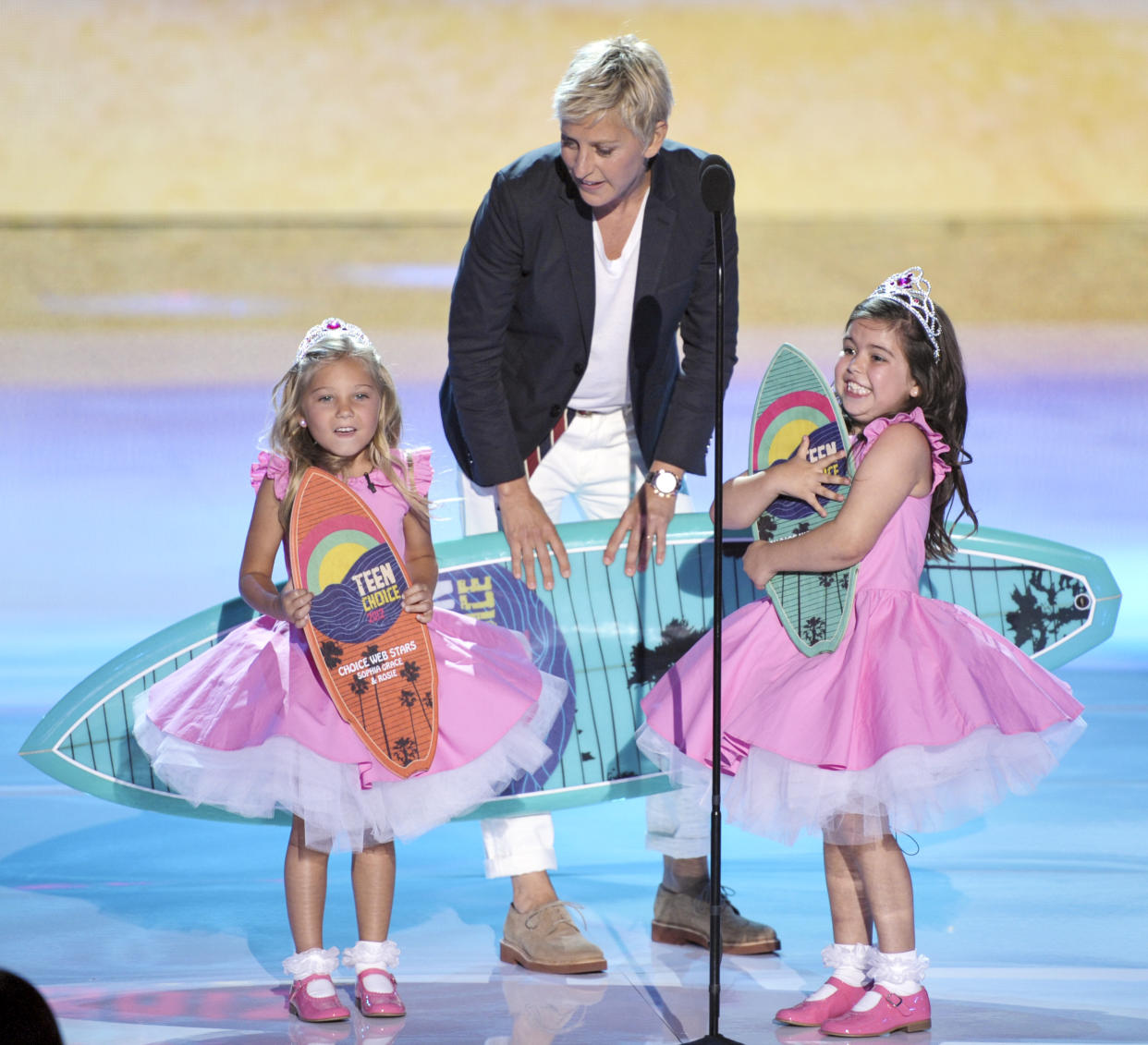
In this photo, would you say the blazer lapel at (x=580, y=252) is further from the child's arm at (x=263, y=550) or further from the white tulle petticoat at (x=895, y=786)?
the white tulle petticoat at (x=895, y=786)

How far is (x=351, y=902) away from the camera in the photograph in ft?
8.25

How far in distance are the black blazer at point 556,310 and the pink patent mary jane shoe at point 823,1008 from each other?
0.81 meters

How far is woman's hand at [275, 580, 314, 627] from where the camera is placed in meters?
2.02

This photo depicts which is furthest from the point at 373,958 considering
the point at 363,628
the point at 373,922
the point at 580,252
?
the point at 580,252

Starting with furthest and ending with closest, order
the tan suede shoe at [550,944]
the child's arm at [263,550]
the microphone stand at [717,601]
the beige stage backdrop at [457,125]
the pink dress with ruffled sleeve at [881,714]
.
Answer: the beige stage backdrop at [457,125] → the tan suede shoe at [550,944] → the child's arm at [263,550] → the pink dress with ruffled sleeve at [881,714] → the microphone stand at [717,601]

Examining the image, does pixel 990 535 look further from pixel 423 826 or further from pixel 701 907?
pixel 423 826

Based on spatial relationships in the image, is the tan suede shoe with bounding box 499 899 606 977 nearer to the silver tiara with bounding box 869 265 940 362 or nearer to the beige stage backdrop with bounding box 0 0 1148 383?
the silver tiara with bounding box 869 265 940 362

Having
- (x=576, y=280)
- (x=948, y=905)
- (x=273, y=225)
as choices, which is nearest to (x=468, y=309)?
(x=576, y=280)

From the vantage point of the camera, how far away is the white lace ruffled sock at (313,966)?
203 cm

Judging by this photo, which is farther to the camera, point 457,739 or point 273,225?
point 273,225

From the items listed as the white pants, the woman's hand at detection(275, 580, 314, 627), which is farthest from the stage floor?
the woman's hand at detection(275, 580, 314, 627)

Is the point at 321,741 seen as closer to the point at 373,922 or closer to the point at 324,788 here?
the point at 324,788

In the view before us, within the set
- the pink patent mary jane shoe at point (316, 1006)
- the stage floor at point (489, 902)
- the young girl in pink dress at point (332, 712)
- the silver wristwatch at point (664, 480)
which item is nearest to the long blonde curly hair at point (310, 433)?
the young girl in pink dress at point (332, 712)

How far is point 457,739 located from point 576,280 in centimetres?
71
